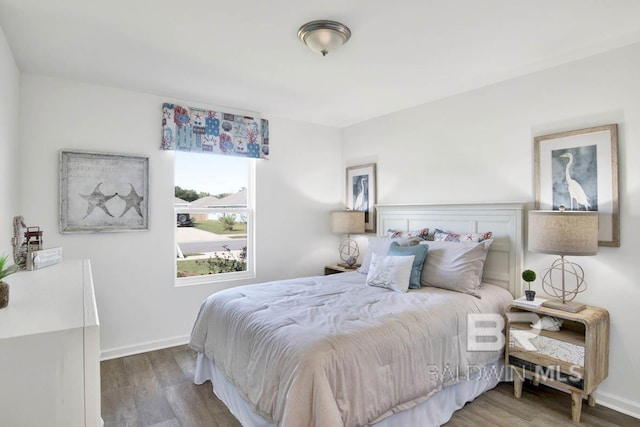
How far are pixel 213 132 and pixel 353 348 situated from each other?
9.35ft

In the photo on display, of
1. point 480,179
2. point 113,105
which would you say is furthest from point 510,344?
point 113,105

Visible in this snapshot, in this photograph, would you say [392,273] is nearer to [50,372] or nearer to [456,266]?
[456,266]

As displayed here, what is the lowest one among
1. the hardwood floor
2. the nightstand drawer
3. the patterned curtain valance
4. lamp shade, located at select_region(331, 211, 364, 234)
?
the hardwood floor

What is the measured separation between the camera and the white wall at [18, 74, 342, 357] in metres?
3.01

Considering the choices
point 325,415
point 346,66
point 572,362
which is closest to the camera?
point 325,415

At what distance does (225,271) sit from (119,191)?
4.65ft

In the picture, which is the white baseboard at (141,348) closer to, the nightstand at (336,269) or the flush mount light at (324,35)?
the nightstand at (336,269)

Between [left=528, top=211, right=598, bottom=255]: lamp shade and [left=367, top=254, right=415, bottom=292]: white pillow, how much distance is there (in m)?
0.95

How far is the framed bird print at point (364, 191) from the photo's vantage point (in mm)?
4363

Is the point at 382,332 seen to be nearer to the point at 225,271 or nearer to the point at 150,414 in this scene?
the point at 150,414

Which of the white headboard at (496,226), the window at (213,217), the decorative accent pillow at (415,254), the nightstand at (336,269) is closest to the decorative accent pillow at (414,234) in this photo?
the white headboard at (496,226)

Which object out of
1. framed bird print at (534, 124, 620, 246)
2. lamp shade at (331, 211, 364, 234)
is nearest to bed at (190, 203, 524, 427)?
framed bird print at (534, 124, 620, 246)

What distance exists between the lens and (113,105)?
10.8ft

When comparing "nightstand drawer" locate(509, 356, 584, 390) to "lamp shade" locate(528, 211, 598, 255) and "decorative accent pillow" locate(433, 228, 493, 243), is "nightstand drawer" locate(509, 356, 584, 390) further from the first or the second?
"decorative accent pillow" locate(433, 228, 493, 243)
